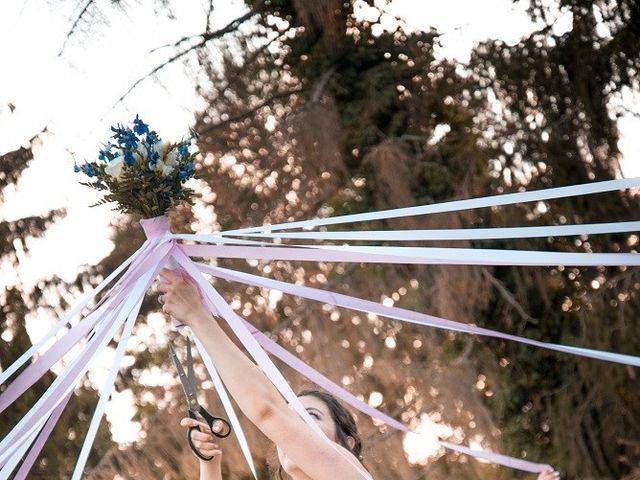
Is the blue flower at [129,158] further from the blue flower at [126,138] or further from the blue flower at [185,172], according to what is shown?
the blue flower at [185,172]

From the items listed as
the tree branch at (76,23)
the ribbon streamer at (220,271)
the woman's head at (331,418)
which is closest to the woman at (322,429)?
the woman's head at (331,418)

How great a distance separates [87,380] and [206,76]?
2080 mm

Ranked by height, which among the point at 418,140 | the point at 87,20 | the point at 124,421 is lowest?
the point at 124,421

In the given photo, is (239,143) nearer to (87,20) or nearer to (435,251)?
(87,20)

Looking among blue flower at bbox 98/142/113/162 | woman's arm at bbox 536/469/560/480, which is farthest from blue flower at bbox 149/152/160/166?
woman's arm at bbox 536/469/560/480

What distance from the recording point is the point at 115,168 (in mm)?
3449

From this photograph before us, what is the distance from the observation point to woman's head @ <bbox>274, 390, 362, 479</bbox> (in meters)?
3.57

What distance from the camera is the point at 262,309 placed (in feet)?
26.9

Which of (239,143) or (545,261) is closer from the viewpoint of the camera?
(545,261)

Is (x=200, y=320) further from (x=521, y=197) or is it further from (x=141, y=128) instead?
(x=521, y=197)

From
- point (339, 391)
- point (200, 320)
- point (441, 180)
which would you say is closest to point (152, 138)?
point (200, 320)

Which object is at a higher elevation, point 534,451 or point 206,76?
point 206,76

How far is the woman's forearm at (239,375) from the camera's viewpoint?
2904 mm

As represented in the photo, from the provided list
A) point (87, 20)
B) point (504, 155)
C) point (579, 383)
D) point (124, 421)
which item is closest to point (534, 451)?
point (579, 383)
